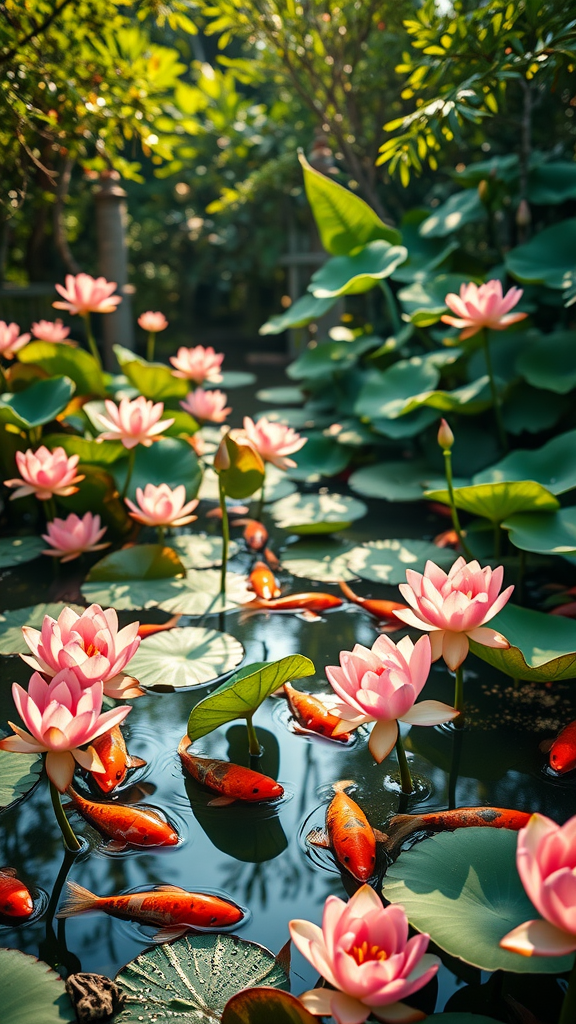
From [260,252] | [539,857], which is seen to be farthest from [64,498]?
[260,252]

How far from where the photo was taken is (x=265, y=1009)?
0.86 m

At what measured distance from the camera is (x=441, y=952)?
1.01 metres

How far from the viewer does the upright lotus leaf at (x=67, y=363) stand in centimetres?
263

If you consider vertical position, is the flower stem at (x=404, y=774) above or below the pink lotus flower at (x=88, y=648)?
below

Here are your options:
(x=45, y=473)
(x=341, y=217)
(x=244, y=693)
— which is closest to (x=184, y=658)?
(x=244, y=693)

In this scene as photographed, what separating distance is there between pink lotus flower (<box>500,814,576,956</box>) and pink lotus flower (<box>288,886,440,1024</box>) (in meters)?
0.10

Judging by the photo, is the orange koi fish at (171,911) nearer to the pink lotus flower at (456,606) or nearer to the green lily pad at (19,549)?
the pink lotus flower at (456,606)

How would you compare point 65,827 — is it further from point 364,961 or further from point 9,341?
point 9,341

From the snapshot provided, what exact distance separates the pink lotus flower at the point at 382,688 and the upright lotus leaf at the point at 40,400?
150cm

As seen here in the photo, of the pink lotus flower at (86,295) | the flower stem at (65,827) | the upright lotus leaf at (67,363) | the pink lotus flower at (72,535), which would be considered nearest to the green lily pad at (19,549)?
the pink lotus flower at (72,535)

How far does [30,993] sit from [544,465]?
1751mm

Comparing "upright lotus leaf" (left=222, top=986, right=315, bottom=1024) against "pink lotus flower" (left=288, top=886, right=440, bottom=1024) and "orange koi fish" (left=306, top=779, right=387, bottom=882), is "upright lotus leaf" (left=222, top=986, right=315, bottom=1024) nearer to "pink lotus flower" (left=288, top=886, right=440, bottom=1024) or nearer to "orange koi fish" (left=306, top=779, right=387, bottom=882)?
"pink lotus flower" (left=288, top=886, right=440, bottom=1024)

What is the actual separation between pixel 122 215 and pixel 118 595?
3.16 m

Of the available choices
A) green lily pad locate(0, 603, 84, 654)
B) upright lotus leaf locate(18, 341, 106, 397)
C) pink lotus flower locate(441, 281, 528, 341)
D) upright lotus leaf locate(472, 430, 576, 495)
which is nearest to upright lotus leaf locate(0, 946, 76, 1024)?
green lily pad locate(0, 603, 84, 654)
